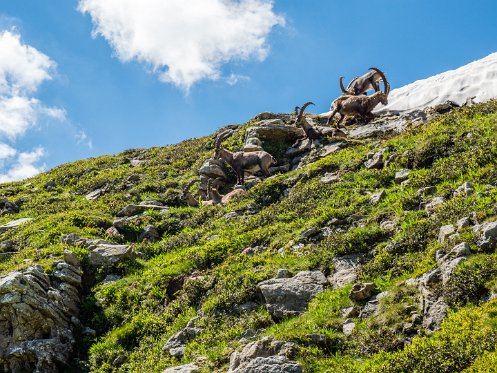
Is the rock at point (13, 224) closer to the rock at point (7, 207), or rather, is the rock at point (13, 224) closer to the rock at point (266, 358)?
the rock at point (7, 207)

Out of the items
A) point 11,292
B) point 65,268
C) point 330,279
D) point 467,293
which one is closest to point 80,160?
point 65,268

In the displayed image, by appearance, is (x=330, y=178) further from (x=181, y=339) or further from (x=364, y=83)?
(x=364, y=83)

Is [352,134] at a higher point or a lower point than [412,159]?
higher

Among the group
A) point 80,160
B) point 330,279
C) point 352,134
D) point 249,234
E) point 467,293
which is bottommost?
point 467,293

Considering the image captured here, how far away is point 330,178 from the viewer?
20.1m

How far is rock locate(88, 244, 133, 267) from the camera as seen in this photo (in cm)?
1780

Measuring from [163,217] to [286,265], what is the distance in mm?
9952

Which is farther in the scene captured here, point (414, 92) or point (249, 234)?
point (414, 92)

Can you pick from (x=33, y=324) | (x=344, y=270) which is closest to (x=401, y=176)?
(x=344, y=270)

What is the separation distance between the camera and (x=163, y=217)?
22.9m

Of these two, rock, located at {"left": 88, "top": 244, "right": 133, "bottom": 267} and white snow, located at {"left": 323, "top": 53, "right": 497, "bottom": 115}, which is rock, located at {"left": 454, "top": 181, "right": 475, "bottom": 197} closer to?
rock, located at {"left": 88, "top": 244, "right": 133, "bottom": 267}

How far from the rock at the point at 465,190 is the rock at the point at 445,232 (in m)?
1.87

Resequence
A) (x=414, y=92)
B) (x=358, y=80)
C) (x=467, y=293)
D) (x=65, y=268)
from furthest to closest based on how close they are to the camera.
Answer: (x=414, y=92)
(x=358, y=80)
(x=65, y=268)
(x=467, y=293)

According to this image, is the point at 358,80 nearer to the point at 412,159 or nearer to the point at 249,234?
the point at 412,159
